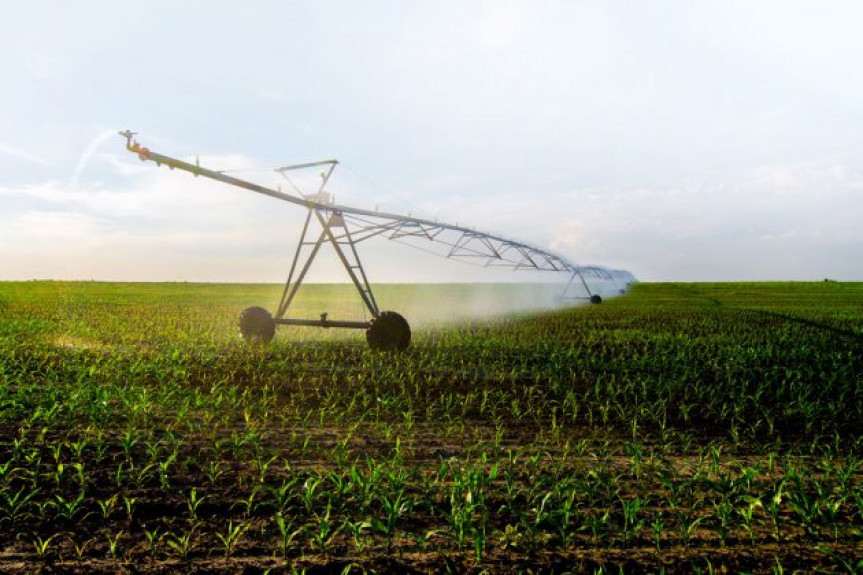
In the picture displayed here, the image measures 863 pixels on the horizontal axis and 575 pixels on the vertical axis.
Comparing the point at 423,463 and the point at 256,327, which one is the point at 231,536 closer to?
the point at 423,463

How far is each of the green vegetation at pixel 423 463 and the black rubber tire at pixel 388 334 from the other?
25.7 inches

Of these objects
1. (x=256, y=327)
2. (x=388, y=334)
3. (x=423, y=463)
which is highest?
(x=256, y=327)

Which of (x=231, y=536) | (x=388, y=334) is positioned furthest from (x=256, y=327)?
(x=231, y=536)

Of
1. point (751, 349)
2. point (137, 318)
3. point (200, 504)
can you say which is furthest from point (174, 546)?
point (137, 318)

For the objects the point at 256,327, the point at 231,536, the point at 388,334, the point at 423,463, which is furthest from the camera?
the point at 256,327

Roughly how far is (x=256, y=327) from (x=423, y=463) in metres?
10.7

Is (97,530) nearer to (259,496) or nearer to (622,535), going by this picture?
(259,496)

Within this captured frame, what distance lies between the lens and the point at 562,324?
83.0 feet

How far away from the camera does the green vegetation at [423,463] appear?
16.0 ft

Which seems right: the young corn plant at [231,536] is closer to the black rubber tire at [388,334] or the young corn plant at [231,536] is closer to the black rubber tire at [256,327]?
the black rubber tire at [388,334]

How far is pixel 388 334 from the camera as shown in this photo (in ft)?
50.8

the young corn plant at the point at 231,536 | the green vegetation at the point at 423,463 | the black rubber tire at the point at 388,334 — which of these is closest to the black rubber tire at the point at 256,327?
the green vegetation at the point at 423,463

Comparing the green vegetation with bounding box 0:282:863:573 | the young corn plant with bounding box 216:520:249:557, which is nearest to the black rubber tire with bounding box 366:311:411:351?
the green vegetation with bounding box 0:282:863:573

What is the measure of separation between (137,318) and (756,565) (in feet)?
87.8
